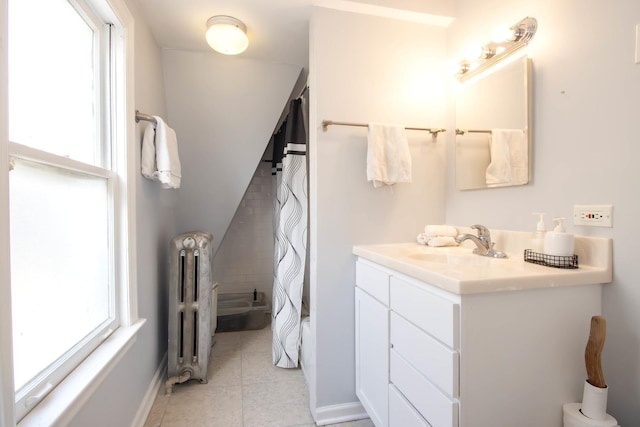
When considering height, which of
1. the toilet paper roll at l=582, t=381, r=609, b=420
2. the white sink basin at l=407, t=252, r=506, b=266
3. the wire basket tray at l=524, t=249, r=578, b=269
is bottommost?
the toilet paper roll at l=582, t=381, r=609, b=420

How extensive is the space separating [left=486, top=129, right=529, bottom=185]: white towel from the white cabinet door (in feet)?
2.80

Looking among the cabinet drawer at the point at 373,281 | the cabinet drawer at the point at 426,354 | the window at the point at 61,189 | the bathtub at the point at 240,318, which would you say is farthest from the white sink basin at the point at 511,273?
the bathtub at the point at 240,318

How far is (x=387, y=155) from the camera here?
1644 millimetres

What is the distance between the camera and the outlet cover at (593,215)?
1.01 m

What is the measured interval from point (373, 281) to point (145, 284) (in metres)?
1.34

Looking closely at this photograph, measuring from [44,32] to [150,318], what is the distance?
5.04ft

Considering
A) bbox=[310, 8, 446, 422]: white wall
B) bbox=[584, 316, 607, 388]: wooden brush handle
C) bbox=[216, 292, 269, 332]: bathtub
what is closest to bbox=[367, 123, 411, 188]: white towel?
bbox=[310, 8, 446, 422]: white wall

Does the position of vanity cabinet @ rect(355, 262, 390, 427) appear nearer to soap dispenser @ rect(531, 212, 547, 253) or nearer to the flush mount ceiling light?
soap dispenser @ rect(531, 212, 547, 253)

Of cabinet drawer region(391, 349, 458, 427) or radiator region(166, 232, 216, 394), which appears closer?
cabinet drawer region(391, 349, 458, 427)

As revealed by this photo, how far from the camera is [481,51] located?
5.00ft

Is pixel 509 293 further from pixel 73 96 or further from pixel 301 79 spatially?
pixel 301 79

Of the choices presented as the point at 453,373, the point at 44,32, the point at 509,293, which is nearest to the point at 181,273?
the point at 44,32

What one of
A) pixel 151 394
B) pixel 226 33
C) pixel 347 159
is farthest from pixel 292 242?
pixel 226 33

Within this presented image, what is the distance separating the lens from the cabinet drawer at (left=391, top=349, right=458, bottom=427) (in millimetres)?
918
